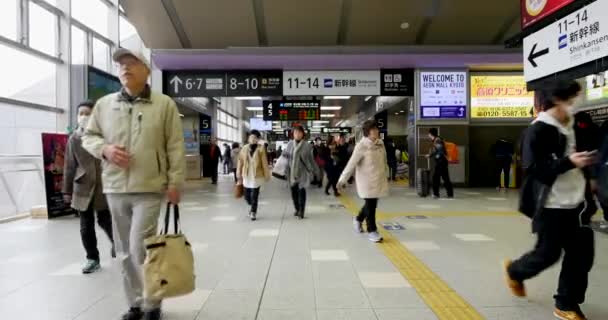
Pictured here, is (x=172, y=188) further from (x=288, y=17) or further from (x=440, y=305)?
(x=288, y=17)

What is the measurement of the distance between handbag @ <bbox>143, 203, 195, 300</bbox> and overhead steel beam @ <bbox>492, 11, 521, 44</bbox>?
10.2 m

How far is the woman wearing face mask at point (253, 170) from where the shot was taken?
723cm

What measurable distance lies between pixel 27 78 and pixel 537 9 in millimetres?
8488

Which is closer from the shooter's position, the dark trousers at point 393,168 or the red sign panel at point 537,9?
the red sign panel at point 537,9

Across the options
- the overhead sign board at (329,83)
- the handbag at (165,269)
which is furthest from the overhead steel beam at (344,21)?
the handbag at (165,269)

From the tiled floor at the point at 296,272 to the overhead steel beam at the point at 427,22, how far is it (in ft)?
16.9

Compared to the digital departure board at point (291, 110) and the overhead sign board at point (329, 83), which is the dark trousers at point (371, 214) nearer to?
the overhead sign board at point (329, 83)

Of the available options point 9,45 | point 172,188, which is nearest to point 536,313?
point 172,188

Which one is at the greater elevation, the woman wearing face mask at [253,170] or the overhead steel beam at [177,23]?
the overhead steel beam at [177,23]

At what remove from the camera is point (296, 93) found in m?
11.4

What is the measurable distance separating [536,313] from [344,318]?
50.6 inches

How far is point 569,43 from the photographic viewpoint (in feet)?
→ 14.2

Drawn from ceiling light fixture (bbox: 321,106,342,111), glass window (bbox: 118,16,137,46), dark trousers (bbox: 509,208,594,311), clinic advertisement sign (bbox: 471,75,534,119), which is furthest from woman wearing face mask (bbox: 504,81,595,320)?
ceiling light fixture (bbox: 321,106,342,111)

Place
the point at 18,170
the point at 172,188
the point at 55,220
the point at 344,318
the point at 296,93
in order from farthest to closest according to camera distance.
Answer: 1. the point at 296,93
2. the point at 18,170
3. the point at 55,220
4. the point at 344,318
5. the point at 172,188
